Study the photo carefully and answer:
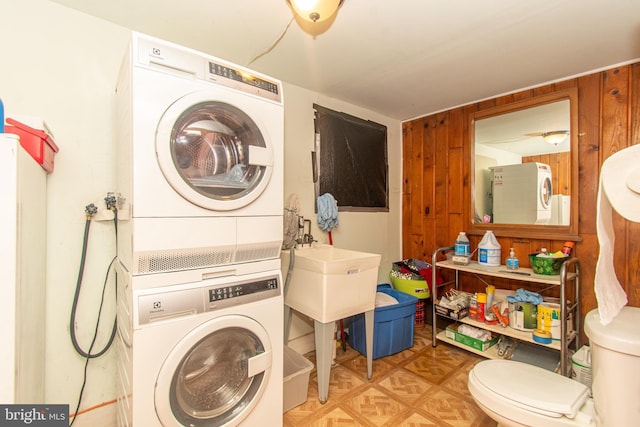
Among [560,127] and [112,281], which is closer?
[112,281]

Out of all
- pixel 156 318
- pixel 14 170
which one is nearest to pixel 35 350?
pixel 156 318

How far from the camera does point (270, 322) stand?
1.37 m

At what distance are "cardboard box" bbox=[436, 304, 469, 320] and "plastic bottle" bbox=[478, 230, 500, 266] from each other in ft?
1.41

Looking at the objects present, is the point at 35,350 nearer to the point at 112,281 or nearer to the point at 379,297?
the point at 112,281

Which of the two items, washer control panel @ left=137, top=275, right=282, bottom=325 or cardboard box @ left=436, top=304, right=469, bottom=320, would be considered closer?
washer control panel @ left=137, top=275, right=282, bottom=325

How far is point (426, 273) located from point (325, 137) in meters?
1.62

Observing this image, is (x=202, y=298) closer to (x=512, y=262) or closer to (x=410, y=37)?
(x=410, y=37)

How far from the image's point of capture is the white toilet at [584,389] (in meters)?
1.04

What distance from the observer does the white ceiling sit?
1.47m

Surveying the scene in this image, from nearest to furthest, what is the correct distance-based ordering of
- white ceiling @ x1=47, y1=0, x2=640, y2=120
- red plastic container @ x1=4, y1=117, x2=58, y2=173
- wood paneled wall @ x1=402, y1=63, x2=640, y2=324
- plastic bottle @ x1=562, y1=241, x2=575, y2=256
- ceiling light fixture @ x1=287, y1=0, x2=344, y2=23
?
1. red plastic container @ x1=4, y1=117, x2=58, y2=173
2. ceiling light fixture @ x1=287, y1=0, x2=344, y2=23
3. white ceiling @ x1=47, y1=0, x2=640, y2=120
4. wood paneled wall @ x1=402, y1=63, x2=640, y2=324
5. plastic bottle @ x1=562, y1=241, x2=575, y2=256

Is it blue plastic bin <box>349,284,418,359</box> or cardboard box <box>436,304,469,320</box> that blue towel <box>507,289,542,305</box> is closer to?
cardboard box <box>436,304,469,320</box>

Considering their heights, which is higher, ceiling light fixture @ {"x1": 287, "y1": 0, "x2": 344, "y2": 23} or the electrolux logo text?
ceiling light fixture @ {"x1": 287, "y1": 0, "x2": 344, "y2": 23}

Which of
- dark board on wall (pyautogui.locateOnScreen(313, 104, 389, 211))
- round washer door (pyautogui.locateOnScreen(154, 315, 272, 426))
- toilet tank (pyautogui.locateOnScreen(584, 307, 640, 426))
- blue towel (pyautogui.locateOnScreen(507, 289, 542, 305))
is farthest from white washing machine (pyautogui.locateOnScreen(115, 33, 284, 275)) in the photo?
blue towel (pyautogui.locateOnScreen(507, 289, 542, 305))

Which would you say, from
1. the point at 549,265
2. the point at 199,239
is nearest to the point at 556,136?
the point at 549,265
